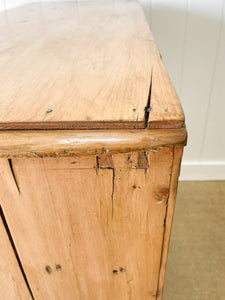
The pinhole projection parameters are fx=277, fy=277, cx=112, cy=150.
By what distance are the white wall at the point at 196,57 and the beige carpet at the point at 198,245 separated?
22cm

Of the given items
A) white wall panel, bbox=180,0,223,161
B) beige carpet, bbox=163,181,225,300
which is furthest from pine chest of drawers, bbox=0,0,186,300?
white wall panel, bbox=180,0,223,161

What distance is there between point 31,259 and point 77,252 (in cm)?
8

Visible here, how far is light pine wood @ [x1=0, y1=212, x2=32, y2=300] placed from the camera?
0.47 metres

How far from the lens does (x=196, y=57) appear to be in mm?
1167

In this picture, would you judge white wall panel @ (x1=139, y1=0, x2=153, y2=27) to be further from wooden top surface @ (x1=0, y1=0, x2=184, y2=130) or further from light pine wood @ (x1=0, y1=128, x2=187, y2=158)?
light pine wood @ (x1=0, y1=128, x2=187, y2=158)

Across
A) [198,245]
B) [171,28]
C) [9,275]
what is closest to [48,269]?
[9,275]

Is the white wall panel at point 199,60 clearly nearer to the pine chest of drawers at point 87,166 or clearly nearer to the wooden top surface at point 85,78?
the wooden top surface at point 85,78

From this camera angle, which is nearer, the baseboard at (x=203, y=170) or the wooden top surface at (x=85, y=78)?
the wooden top surface at (x=85, y=78)

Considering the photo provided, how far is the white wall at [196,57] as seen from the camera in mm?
1088

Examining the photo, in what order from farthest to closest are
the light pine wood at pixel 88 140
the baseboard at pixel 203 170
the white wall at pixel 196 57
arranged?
the baseboard at pixel 203 170 < the white wall at pixel 196 57 < the light pine wood at pixel 88 140

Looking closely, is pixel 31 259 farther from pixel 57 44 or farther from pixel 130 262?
pixel 57 44

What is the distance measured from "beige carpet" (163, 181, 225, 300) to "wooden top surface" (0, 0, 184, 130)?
0.84 metres

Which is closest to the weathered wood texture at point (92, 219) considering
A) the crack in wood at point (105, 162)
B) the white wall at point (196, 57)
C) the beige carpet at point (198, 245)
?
the crack in wood at point (105, 162)

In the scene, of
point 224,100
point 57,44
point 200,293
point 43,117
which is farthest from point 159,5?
point 200,293
